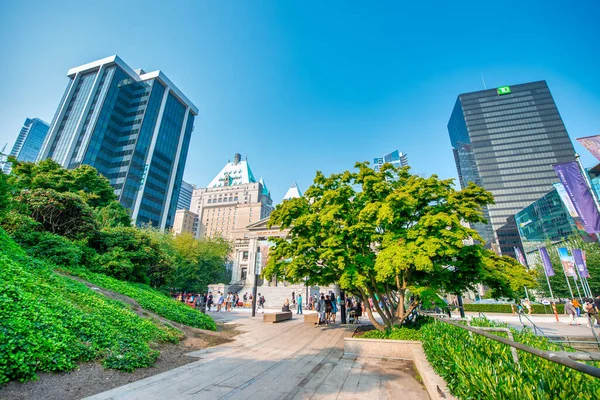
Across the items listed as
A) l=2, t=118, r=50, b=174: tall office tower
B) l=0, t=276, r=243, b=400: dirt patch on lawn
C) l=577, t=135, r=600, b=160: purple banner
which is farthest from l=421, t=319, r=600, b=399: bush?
l=2, t=118, r=50, b=174: tall office tower

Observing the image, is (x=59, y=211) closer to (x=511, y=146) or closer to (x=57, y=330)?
(x=57, y=330)

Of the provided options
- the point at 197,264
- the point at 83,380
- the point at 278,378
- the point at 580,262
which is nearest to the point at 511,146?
the point at 580,262

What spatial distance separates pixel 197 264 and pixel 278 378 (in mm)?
44785

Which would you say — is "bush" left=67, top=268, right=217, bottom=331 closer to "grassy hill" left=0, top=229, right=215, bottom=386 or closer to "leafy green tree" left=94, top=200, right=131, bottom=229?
"grassy hill" left=0, top=229, right=215, bottom=386

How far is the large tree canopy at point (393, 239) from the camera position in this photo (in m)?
8.64

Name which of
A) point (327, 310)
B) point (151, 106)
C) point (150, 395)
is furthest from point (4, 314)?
point (151, 106)

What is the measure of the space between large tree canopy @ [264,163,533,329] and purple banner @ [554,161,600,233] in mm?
5578

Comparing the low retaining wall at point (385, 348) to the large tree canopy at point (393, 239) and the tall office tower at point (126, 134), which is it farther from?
the tall office tower at point (126, 134)

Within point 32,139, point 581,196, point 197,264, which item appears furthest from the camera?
point 32,139

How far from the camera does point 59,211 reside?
14133 mm

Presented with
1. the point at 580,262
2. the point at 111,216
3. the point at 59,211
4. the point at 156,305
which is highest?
the point at 111,216

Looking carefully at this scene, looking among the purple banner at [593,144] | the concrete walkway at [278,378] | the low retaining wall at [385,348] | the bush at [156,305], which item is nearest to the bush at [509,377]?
the concrete walkway at [278,378]

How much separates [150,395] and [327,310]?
13.0 m

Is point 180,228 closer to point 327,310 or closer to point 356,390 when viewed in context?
point 327,310
